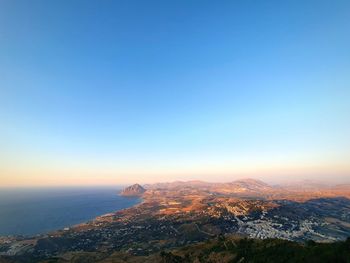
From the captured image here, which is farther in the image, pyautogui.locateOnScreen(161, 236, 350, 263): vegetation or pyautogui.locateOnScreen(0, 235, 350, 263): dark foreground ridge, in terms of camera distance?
pyautogui.locateOnScreen(0, 235, 350, 263): dark foreground ridge

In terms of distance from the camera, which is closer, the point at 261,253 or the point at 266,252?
the point at 266,252

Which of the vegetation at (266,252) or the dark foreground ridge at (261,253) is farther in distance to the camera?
the dark foreground ridge at (261,253)

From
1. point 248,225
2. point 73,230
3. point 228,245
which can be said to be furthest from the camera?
Result: point 73,230

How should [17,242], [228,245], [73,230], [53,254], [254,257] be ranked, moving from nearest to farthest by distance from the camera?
[254,257]
[228,245]
[53,254]
[17,242]
[73,230]

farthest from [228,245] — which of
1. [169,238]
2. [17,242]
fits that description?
[17,242]

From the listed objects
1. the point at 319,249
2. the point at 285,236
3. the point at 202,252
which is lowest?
the point at 285,236

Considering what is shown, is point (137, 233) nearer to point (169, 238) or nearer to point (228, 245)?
point (169, 238)

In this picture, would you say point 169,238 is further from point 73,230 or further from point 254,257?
point 254,257

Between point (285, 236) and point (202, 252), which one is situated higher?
point (202, 252)

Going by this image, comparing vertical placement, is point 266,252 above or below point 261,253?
above

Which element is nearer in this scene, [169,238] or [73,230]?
[169,238]
